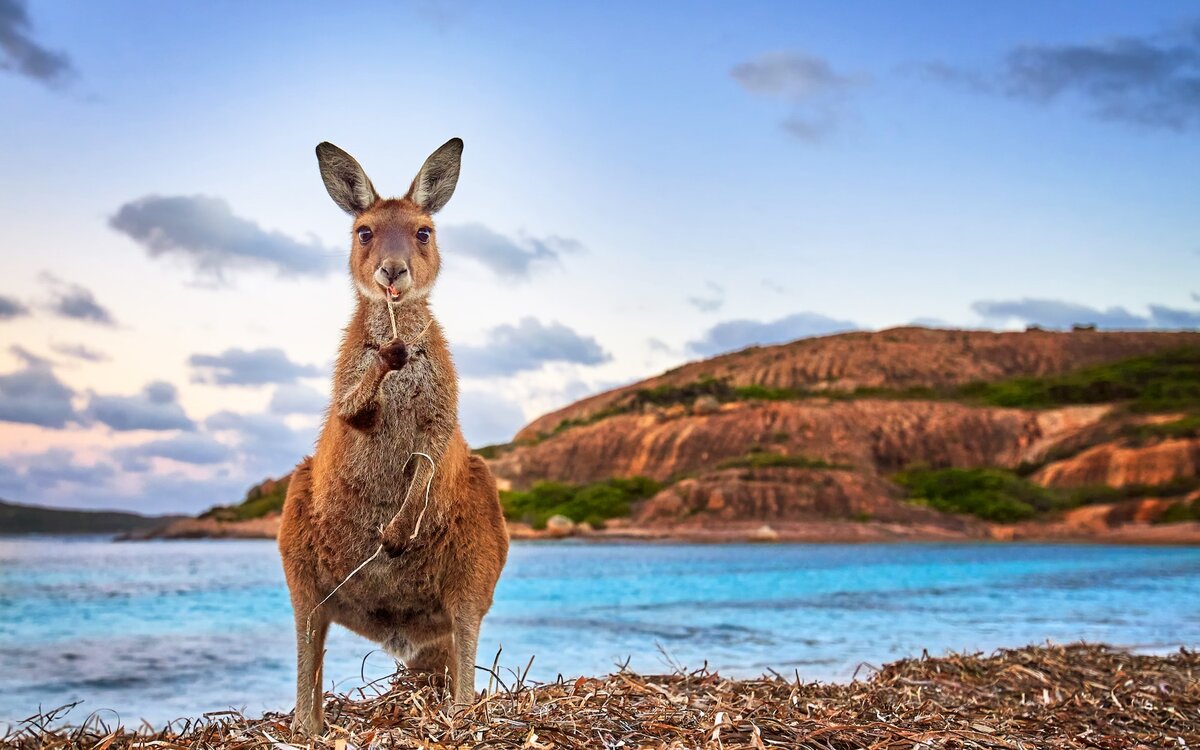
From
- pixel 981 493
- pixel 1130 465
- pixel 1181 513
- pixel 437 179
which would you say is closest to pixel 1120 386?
pixel 1130 465

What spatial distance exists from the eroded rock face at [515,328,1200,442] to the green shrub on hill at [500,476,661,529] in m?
22.6

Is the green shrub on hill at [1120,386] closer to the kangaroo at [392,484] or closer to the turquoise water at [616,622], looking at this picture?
the turquoise water at [616,622]

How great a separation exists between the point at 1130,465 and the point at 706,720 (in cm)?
6756

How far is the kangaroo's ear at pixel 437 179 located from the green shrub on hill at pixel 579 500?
67770 mm

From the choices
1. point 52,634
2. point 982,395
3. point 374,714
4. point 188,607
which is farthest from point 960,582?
point 982,395

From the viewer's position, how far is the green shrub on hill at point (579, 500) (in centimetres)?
7225

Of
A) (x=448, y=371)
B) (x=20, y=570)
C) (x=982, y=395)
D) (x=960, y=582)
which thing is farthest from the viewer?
(x=982, y=395)

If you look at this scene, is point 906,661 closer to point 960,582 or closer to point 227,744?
point 227,744

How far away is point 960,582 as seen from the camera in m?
33.1

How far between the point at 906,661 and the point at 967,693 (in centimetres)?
170

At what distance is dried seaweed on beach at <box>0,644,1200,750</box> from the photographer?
10.9 ft

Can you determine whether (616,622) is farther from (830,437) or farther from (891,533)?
(830,437)

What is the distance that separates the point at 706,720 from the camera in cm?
351

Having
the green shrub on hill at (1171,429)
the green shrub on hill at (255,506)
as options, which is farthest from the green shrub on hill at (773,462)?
the green shrub on hill at (255,506)
